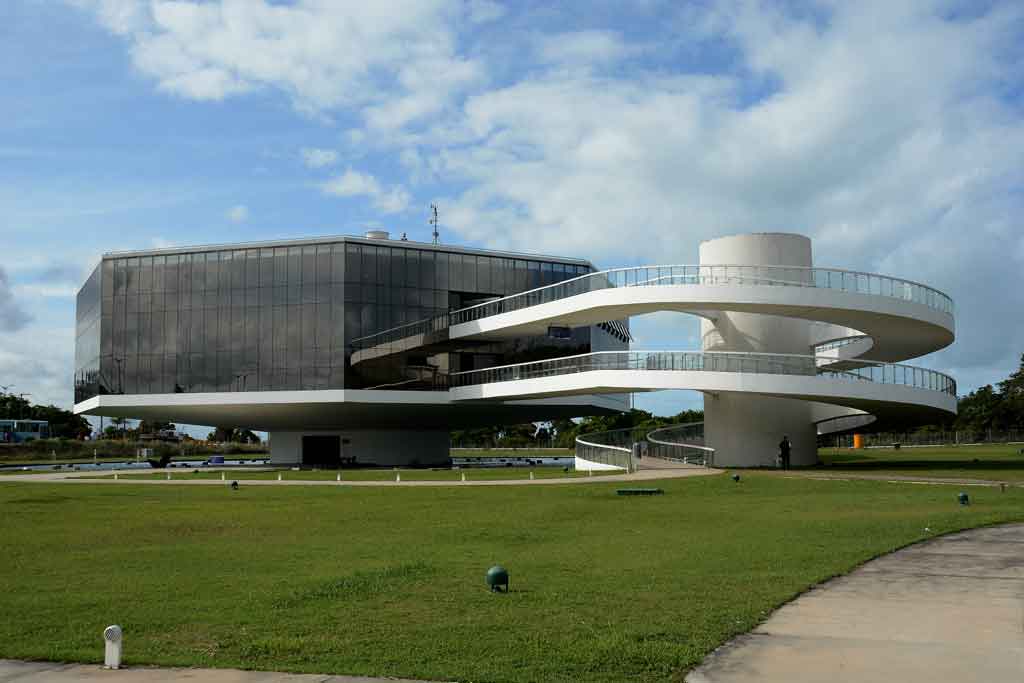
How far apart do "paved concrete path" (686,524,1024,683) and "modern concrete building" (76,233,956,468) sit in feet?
96.8

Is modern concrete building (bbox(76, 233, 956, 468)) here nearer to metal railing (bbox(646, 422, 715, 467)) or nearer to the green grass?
metal railing (bbox(646, 422, 715, 467))

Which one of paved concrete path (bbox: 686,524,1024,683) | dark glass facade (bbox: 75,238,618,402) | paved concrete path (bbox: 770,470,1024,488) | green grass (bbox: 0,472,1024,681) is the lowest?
paved concrete path (bbox: 686,524,1024,683)

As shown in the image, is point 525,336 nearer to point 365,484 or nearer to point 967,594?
point 365,484

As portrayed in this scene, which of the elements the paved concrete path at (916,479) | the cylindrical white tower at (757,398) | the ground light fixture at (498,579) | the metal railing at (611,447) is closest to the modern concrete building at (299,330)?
the metal railing at (611,447)

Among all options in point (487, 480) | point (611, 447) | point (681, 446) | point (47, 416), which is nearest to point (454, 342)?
point (611, 447)

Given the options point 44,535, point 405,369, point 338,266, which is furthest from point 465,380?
point 44,535

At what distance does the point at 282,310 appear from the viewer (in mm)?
57312

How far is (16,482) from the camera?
3878 cm

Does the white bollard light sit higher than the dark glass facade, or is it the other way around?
the dark glass facade

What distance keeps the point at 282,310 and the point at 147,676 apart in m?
51.2

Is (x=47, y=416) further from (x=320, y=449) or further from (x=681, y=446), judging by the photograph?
(x=681, y=446)

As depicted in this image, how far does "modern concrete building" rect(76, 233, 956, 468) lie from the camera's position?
42781 millimetres

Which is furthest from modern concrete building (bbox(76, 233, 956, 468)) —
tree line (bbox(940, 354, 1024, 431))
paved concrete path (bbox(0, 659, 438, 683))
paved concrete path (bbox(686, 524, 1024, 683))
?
tree line (bbox(940, 354, 1024, 431))

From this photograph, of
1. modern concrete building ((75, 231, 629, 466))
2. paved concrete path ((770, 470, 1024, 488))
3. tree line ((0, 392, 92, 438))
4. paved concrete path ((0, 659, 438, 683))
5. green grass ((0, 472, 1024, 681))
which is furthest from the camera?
tree line ((0, 392, 92, 438))
